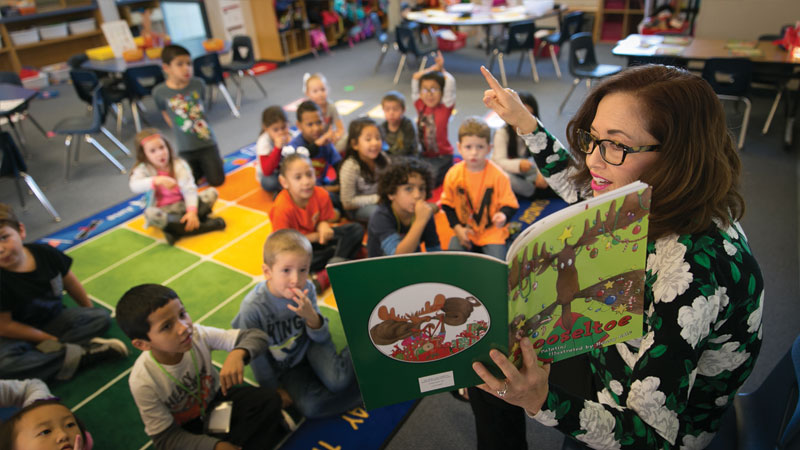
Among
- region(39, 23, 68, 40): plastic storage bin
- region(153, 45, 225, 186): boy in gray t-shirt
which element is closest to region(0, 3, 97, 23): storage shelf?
region(39, 23, 68, 40): plastic storage bin

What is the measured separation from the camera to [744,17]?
5328 mm

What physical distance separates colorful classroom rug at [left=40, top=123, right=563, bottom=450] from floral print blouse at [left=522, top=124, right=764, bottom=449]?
107 centimetres

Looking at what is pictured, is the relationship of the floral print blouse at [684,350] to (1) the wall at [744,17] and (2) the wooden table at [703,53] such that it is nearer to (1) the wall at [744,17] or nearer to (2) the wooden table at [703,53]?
(2) the wooden table at [703,53]

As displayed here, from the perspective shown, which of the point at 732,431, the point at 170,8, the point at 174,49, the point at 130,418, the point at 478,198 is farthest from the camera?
the point at 170,8

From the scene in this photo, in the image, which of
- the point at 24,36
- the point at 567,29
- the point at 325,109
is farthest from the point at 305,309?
the point at 24,36

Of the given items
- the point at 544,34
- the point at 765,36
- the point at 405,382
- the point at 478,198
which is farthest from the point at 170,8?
the point at 405,382

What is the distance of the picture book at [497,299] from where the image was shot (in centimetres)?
88

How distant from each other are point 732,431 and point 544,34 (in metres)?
6.50

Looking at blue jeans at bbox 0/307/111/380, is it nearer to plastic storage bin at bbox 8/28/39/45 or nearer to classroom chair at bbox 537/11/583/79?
classroom chair at bbox 537/11/583/79

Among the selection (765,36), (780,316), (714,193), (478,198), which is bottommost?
(780,316)

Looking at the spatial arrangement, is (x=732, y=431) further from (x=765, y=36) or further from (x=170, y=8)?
(x=170, y=8)

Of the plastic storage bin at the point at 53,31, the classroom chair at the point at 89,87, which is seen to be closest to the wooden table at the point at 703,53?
the classroom chair at the point at 89,87

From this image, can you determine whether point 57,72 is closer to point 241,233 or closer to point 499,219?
point 241,233

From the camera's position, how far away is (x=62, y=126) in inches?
167
